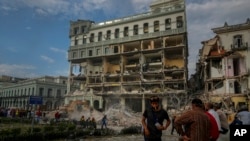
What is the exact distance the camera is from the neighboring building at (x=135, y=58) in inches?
1853

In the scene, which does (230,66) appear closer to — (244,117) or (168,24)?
(168,24)

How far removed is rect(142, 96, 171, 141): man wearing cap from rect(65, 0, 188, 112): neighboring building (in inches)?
1492

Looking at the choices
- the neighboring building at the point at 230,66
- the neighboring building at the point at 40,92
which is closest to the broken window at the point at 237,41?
the neighboring building at the point at 230,66

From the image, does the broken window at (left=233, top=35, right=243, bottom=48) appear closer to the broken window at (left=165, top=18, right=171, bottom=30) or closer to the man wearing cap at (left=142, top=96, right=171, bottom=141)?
the broken window at (left=165, top=18, right=171, bottom=30)

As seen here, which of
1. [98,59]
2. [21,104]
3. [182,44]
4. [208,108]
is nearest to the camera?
[208,108]

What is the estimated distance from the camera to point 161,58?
49.2m

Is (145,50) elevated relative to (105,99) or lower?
elevated

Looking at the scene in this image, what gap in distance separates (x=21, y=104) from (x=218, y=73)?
66.6 m

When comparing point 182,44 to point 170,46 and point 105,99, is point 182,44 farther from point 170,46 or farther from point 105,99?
point 105,99

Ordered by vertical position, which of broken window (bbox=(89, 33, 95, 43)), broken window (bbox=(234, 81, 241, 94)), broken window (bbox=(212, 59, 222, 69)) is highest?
broken window (bbox=(89, 33, 95, 43))

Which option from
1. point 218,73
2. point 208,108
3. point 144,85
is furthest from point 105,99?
point 208,108

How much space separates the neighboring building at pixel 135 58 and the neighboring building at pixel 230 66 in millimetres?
6260

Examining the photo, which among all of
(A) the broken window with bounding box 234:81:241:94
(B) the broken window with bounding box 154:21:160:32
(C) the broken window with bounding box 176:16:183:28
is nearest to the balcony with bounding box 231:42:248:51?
(A) the broken window with bounding box 234:81:241:94

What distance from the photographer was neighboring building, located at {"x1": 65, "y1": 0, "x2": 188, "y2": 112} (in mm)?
47062
